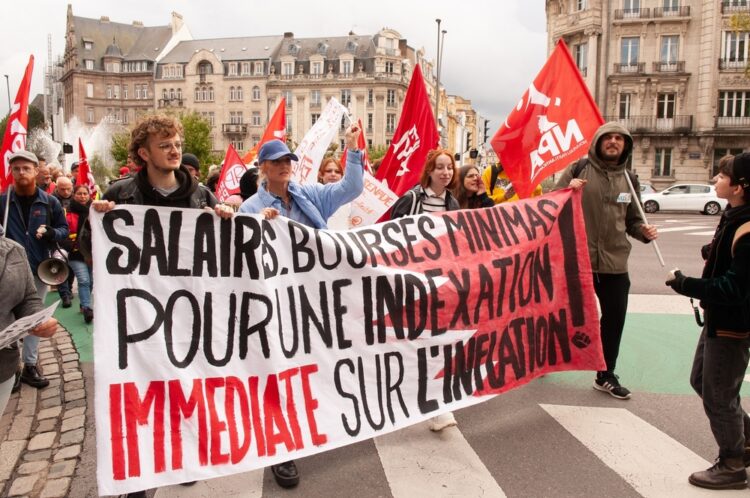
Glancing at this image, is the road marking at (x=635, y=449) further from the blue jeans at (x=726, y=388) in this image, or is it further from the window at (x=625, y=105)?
the window at (x=625, y=105)

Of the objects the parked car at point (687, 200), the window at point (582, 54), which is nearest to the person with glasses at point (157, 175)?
the parked car at point (687, 200)

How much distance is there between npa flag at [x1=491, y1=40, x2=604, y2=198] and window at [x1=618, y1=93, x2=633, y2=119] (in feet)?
147

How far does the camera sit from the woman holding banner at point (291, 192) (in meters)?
3.94

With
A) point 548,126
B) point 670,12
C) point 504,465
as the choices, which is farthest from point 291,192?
point 670,12

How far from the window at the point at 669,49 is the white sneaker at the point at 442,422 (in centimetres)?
4747

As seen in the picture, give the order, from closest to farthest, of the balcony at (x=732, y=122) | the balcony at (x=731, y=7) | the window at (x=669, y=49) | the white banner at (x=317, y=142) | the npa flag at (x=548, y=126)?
the npa flag at (x=548, y=126) → the white banner at (x=317, y=142) → the balcony at (x=731, y=7) → the balcony at (x=732, y=122) → the window at (x=669, y=49)

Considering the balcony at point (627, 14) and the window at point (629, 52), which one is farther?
the window at point (629, 52)

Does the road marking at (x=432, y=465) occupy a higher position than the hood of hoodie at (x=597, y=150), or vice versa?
the hood of hoodie at (x=597, y=150)

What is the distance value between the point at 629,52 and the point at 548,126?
150 ft

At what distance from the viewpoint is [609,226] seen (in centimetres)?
482

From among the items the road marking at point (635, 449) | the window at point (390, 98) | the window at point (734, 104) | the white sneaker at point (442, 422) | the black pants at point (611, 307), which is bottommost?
the road marking at point (635, 449)

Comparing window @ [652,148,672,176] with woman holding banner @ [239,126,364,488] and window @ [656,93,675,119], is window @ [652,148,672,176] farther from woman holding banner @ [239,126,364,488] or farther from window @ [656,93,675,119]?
woman holding banner @ [239,126,364,488]

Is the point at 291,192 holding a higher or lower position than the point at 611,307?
higher

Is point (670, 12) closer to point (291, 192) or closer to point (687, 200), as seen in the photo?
point (687, 200)
